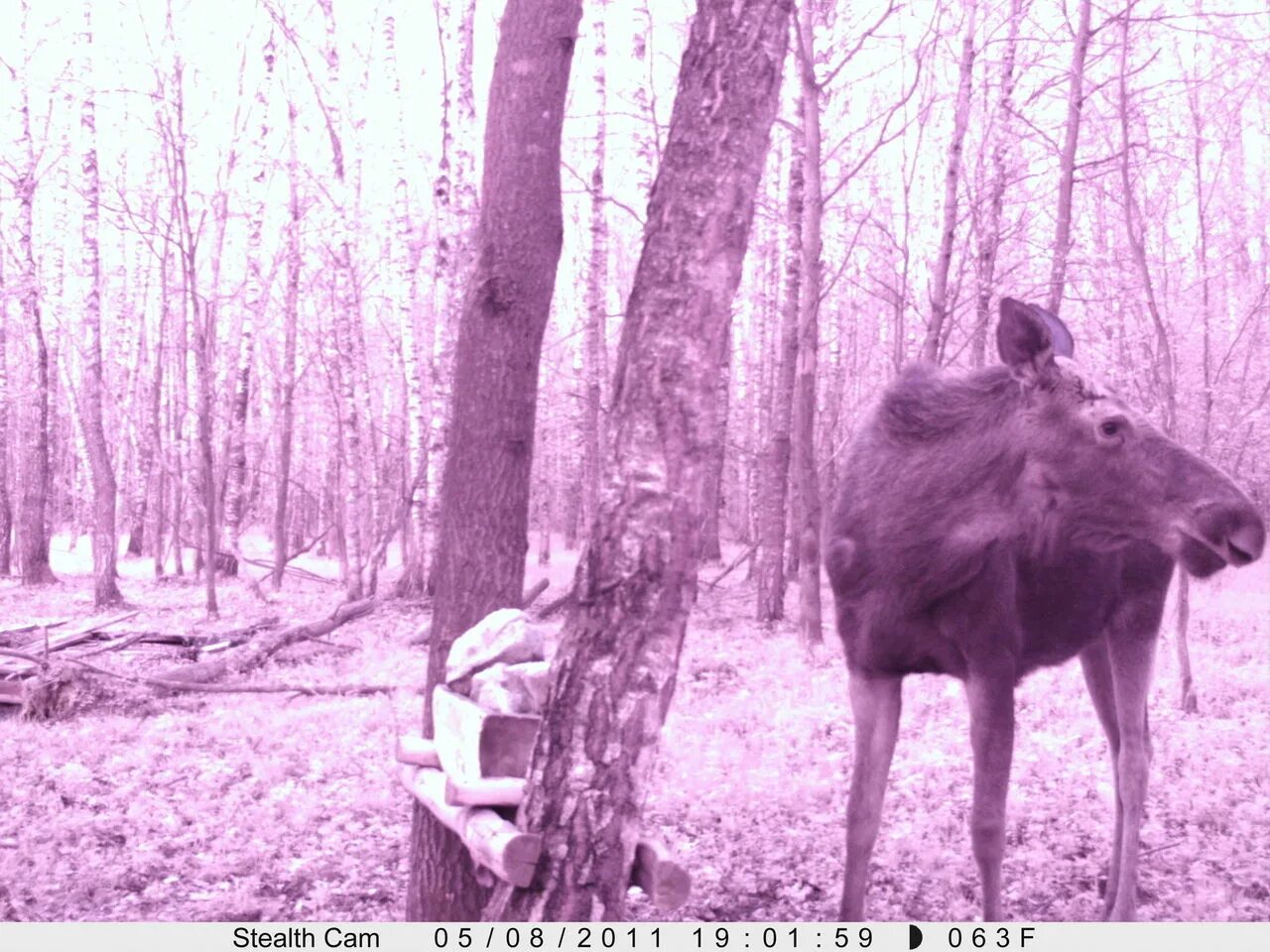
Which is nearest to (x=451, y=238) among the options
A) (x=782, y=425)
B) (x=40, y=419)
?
(x=782, y=425)

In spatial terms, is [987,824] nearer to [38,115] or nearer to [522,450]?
[522,450]

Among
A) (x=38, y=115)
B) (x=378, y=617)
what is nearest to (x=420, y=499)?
(x=378, y=617)

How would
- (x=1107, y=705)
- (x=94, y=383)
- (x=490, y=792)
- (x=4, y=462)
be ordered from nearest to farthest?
(x=490, y=792) < (x=1107, y=705) < (x=94, y=383) < (x=4, y=462)

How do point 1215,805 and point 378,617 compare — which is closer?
point 1215,805

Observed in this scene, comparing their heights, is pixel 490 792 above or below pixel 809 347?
below

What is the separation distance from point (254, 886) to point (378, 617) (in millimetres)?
8953

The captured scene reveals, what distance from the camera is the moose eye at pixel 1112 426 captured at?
11.8ft

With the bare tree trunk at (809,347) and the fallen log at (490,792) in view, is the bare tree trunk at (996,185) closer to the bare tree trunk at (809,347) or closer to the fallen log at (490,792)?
the bare tree trunk at (809,347)

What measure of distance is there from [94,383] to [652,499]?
596 inches

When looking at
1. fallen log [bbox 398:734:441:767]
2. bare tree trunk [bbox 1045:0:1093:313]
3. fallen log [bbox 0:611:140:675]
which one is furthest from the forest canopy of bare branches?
fallen log [bbox 398:734:441:767]

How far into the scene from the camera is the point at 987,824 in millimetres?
3736

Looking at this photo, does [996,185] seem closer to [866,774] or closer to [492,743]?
[866,774]

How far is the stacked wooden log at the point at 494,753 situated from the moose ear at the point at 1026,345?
1.87m

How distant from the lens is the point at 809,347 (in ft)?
40.6
